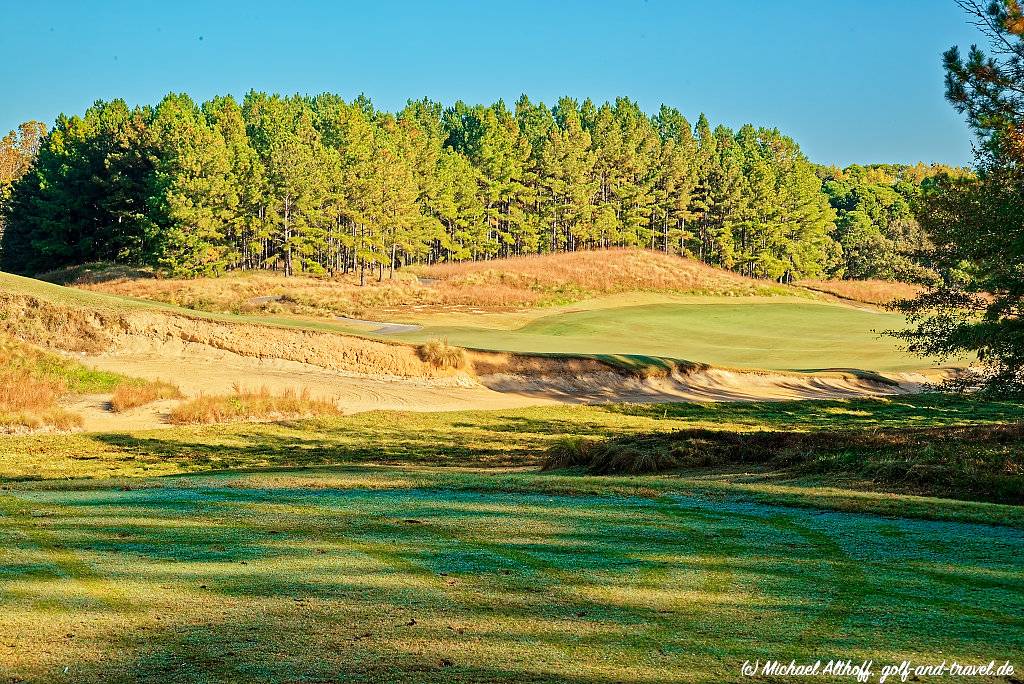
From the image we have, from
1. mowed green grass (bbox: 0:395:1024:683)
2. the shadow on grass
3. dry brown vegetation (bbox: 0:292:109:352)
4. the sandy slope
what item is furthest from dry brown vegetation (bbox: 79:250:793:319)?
the shadow on grass

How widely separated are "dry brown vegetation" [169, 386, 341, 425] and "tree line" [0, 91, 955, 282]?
45976 millimetres

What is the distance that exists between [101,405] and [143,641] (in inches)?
792

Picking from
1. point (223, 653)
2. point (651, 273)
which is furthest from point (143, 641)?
point (651, 273)

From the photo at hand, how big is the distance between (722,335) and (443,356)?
24.6 meters

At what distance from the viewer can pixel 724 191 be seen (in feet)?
358

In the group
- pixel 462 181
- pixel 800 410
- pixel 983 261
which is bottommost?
pixel 800 410

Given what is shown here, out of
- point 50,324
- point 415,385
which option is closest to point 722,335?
point 415,385

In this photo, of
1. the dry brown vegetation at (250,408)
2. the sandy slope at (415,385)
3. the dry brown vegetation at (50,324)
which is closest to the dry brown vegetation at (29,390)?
the sandy slope at (415,385)

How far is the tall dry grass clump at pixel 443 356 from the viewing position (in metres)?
31.5

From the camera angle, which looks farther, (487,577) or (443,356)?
(443,356)

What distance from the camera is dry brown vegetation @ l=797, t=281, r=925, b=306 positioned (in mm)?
83500

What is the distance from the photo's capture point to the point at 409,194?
262ft

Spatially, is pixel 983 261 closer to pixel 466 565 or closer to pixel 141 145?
pixel 466 565

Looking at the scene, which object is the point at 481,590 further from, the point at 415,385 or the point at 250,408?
the point at 415,385
